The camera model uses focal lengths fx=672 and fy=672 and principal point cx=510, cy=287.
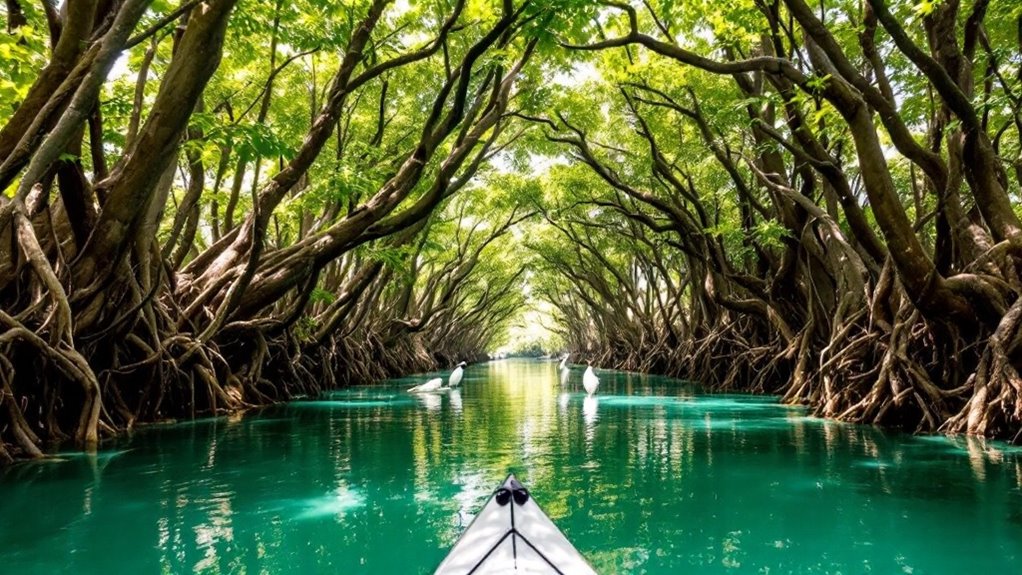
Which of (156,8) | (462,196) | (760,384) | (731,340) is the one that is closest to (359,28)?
(156,8)

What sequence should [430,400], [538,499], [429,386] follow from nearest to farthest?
[538,499] < [430,400] < [429,386]

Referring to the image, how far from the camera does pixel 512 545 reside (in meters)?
2.91

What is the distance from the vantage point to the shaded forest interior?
695cm

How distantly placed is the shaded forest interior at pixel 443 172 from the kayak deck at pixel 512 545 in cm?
425

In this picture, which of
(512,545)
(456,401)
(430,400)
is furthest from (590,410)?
(512,545)

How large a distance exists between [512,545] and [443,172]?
28.8ft

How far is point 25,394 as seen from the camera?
25.2ft

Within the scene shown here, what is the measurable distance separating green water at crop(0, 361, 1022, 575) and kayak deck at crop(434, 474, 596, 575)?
3.12ft

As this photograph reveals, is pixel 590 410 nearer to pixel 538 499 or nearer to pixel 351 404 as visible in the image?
pixel 351 404

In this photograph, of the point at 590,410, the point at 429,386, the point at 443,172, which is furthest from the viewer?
the point at 429,386

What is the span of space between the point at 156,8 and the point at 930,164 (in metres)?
9.15

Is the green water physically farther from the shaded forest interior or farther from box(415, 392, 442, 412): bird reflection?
box(415, 392, 442, 412): bird reflection

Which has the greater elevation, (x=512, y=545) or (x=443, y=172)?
(x=443, y=172)

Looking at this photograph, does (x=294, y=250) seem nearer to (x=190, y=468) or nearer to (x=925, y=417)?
(x=190, y=468)
